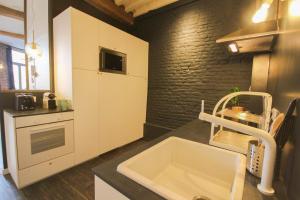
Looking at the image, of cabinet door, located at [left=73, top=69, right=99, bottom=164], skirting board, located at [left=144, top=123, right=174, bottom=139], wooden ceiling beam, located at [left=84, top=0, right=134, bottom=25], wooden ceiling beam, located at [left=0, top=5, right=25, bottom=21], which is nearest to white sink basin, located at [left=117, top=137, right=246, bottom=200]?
cabinet door, located at [left=73, top=69, right=99, bottom=164]

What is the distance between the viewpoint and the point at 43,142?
5.96 ft

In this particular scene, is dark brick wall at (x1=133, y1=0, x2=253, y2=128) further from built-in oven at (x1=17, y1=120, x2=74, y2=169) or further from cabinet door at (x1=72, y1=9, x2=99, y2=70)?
built-in oven at (x1=17, y1=120, x2=74, y2=169)

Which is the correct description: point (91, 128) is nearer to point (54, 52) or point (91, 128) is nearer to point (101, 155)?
point (101, 155)

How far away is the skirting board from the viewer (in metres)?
3.22

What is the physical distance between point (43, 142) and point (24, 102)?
602 mm

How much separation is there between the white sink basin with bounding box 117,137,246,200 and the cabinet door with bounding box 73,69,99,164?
1.58 meters

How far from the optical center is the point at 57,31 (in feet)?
7.10

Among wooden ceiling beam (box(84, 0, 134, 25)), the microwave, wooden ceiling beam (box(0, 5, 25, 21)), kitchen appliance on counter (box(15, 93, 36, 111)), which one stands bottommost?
kitchen appliance on counter (box(15, 93, 36, 111))

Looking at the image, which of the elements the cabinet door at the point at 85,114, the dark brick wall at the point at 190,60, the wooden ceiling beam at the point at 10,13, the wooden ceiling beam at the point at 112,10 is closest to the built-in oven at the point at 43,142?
the cabinet door at the point at 85,114

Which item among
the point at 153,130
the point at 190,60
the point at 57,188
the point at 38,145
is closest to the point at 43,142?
the point at 38,145

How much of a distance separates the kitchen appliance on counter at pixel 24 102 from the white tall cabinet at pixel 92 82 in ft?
1.19

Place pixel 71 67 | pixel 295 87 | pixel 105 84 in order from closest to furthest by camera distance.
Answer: pixel 295 87 < pixel 71 67 < pixel 105 84

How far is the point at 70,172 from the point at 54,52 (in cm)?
183

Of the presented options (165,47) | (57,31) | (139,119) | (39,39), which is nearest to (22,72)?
(39,39)
